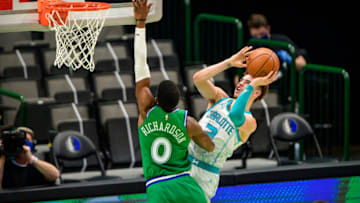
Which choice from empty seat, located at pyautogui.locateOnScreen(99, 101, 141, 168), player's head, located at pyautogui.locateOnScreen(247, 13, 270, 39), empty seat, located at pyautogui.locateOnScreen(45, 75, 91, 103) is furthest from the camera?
player's head, located at pyautogui.locateOnScreen(247, 13, 270, 39)

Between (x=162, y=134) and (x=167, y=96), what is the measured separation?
0.90ft

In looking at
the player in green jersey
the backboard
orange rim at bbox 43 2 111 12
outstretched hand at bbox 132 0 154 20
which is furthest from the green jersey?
orange rim at bbox 43 2 111 12

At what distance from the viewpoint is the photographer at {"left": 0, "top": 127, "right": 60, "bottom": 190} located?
19.0 ft

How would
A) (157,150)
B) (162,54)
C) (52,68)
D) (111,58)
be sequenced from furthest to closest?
(162,54)
(111,58)
(52,68)
(157,150)

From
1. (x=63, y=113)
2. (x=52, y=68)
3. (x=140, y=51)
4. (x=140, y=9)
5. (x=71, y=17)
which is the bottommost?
(x=63, y=113)

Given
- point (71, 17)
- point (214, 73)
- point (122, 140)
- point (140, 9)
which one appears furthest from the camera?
point (122, 140)

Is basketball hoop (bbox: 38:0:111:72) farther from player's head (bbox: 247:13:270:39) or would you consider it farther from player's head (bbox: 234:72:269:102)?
player's head (bbox: 247:13:270:39)

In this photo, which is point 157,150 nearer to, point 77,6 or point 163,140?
point 163,140

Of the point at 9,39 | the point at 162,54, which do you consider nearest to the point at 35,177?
the point at 162,54

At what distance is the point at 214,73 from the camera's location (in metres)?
4.86

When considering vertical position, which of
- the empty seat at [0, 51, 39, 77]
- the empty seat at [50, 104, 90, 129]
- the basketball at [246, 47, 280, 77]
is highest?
the basketball at [246, 47, 280, 77]

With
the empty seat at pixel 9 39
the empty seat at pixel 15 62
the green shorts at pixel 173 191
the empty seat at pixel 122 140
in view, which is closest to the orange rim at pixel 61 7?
the green shorts at pixel 173 191

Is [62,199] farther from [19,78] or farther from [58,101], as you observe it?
[19,78]

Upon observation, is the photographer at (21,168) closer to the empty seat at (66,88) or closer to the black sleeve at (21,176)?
the black sleeve at (21,176)
